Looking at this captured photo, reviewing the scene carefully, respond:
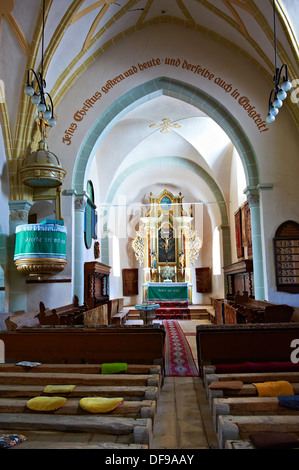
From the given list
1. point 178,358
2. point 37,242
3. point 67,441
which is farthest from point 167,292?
point 67,441

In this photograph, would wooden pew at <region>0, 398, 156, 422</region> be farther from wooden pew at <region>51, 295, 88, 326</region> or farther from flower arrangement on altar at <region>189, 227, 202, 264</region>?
flower arrangement on altar at <region>189, 227, 202, 264</region>

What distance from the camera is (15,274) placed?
7824 millimetres

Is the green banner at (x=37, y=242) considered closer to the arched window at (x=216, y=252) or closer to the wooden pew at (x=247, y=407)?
the wooden pew at (x=247, y=407)

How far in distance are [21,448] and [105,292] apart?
9401 millimetres

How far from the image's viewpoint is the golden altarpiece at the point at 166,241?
15117mm

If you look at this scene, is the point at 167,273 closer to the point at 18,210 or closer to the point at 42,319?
the point at 18,210

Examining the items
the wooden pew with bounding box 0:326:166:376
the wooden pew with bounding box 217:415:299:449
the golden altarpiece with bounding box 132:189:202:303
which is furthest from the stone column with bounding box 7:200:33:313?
the golden altarpiece with bounding box 132:189:202:303

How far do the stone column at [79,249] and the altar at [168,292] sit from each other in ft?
17.9

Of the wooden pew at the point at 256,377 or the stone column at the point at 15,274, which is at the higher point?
the stone column at the point at 15,274

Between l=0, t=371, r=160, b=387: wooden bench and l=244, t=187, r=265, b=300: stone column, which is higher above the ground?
l=244, t=187, r=265, b=300: stone column

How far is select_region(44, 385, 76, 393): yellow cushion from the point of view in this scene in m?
2.68

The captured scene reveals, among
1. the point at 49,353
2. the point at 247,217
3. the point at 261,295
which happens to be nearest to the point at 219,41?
the point at 247,217

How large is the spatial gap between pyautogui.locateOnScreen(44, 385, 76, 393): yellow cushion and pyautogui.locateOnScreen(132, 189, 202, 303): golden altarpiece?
12203mm

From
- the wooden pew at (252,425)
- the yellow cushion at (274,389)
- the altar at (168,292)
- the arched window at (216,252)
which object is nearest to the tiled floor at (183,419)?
the wooden pew at (252,425)
